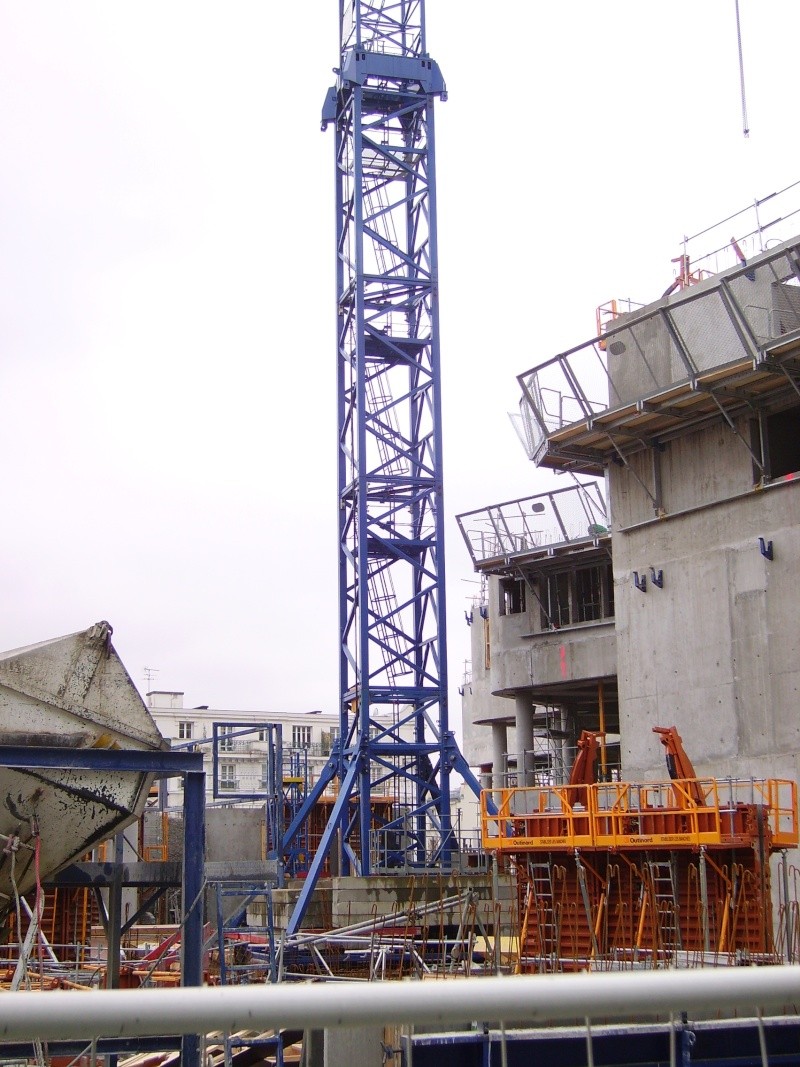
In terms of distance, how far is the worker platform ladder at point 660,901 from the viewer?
22109 mm

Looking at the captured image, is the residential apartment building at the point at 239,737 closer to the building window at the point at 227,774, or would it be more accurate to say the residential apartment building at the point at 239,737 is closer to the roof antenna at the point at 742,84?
the building window at the point at 227,774

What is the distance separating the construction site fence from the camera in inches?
852

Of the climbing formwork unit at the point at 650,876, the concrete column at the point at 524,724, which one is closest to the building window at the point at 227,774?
the concrete column at the point at 524,724

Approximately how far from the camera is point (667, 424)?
29.4 meters

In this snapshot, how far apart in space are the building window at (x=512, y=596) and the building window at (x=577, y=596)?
873 millimetres

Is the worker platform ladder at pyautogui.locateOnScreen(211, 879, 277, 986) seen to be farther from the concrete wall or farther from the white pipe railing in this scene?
the white pipe railing

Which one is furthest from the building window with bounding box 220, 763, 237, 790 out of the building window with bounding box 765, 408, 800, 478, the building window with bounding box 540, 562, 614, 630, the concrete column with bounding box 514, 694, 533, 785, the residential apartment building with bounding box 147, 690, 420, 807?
the building window with bounding box 765, 408, 800, 478

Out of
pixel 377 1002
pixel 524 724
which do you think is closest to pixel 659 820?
pixel 377 1002

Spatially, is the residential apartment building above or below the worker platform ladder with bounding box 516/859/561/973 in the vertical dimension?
above

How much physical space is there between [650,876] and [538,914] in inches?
128

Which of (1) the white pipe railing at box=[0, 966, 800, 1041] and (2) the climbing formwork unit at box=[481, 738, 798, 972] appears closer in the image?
(1) the white pipe railing at box=[0, 966, 800, 1041]

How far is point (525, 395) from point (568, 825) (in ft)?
37.3

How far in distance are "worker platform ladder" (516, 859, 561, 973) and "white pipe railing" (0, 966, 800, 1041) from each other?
21734mm

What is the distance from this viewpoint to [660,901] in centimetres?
2288
